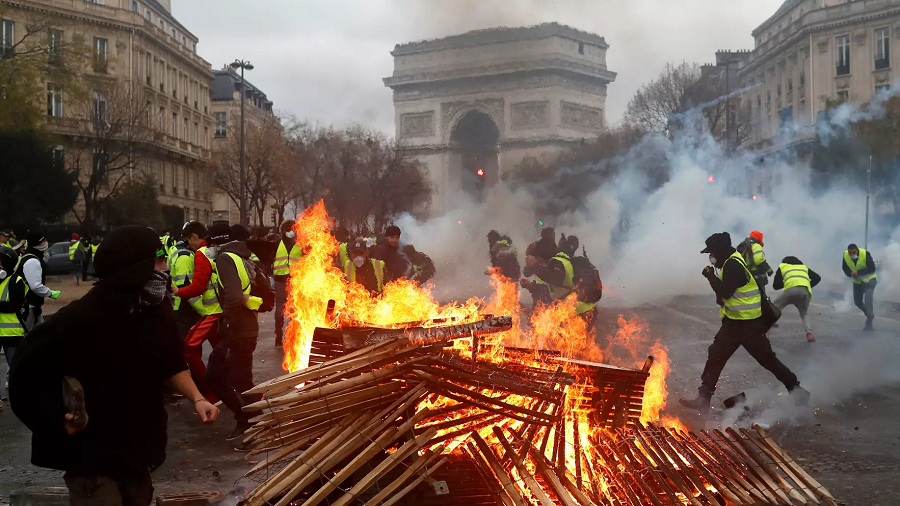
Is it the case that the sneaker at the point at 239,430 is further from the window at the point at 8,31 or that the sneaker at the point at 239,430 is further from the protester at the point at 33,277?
the window at the point at 8,31

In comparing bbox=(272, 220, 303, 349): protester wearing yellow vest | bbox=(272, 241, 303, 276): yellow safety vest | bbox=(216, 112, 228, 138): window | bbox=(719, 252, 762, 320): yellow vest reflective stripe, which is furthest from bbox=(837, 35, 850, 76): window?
bbox=(216, 112, 228, 138): window

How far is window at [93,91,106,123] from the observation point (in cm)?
3753

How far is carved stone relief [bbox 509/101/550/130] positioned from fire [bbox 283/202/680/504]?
1711 inches

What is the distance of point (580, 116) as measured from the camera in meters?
55.0

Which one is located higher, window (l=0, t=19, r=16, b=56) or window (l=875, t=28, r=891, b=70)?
window (l=0, t=19, r=16, b=56)

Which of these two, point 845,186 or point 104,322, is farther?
point 845,186

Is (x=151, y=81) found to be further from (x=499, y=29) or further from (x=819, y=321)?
(x=819, y=321)

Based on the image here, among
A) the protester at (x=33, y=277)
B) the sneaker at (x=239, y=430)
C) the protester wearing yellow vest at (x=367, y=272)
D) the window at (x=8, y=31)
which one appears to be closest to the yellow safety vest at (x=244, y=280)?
the sneaker at (x=239, y=430)

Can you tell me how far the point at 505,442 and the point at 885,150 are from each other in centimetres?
2883

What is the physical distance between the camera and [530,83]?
47.9 meters

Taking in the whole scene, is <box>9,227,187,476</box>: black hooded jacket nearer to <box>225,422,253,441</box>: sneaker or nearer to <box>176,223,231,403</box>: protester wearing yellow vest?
<box>225,422,253,441</box>: sneaker

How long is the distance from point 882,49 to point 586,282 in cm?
4134

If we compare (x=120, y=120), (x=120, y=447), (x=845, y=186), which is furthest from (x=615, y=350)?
(x=120, y=120)

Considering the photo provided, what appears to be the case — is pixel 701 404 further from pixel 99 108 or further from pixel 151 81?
pixel 151 81
